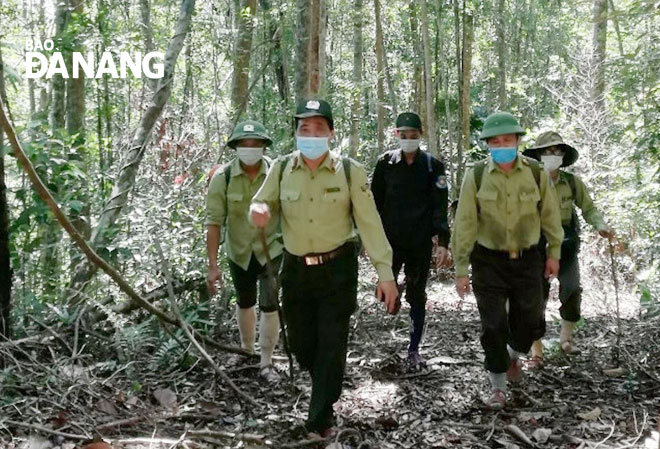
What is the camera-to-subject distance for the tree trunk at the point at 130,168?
6.82 metres

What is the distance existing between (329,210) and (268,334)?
1.80m

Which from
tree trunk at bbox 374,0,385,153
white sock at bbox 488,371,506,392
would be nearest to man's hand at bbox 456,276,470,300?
white sock at bbox 488,371,506,392

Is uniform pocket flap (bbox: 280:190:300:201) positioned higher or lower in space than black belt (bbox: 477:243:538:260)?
higher

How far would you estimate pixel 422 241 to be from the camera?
596 cm

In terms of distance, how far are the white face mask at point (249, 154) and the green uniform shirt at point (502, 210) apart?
5.51 ft

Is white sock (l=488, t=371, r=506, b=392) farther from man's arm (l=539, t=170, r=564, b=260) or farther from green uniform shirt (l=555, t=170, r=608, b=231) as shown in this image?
green uniform shirt (l=555, t=170, r=608, b=231)

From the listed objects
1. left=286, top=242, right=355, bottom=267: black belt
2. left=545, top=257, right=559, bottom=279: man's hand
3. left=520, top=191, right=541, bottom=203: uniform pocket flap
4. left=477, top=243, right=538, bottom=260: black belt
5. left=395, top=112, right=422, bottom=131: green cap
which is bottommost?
left=545, top=257, right=559, bottom=279: man's hand

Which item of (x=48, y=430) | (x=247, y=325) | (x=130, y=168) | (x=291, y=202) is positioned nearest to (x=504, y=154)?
(x=291, y=202)

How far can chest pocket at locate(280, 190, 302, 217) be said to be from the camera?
431 centimetres

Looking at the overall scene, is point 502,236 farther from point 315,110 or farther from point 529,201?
point 315,110

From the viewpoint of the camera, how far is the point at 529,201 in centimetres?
500

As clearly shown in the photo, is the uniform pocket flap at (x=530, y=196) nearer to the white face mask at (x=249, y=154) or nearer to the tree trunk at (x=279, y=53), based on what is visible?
the white face mask at (x=249, y=154)

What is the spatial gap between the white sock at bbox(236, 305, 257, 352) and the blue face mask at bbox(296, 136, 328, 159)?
2.08 meters

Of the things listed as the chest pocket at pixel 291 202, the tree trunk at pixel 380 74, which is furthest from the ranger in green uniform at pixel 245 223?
the tree trunk at pixel 380 74
